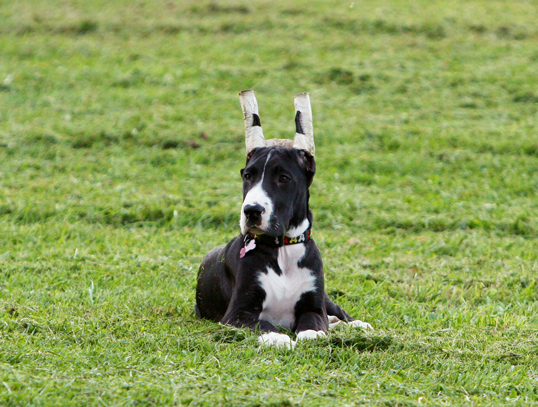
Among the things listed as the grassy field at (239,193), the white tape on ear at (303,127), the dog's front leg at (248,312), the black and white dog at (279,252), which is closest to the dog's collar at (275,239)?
the black and white dog at (279,252)

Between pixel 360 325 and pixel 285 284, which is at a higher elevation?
pixel 285 284

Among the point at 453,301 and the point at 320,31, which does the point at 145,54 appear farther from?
the point at 453,301

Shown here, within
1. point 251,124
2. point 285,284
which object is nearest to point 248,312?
point 285,284

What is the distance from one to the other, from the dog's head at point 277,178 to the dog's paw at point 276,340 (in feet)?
2.33

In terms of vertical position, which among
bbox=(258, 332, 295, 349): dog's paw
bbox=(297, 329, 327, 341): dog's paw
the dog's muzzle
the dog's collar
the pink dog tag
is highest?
the dog's muzzle

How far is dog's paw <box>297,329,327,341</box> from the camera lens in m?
5.04

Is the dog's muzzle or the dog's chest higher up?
the dog's muzzle

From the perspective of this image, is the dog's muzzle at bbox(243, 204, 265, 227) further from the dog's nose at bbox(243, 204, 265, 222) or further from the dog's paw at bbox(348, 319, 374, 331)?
the dog's paw at bbox(348, 319, 374, 331)

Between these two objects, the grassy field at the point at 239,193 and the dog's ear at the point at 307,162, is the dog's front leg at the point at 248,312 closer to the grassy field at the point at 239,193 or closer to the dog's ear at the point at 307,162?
the grassy field at the point at 239,193

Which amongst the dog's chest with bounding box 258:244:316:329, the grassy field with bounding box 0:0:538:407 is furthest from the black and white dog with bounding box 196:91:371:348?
the grassy field with bounding box 0:0:538:407

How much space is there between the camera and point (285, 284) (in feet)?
17.7

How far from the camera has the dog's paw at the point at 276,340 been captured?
16.0 ft

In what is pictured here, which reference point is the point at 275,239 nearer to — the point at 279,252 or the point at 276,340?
the point at 279,252

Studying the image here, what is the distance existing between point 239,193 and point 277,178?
16.0 feet
